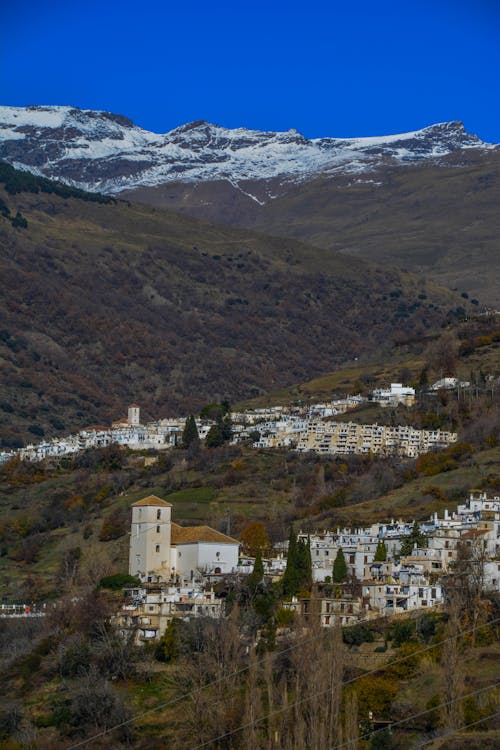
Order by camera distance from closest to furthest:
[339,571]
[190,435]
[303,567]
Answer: [303,567] < [339,571] < [190,435]

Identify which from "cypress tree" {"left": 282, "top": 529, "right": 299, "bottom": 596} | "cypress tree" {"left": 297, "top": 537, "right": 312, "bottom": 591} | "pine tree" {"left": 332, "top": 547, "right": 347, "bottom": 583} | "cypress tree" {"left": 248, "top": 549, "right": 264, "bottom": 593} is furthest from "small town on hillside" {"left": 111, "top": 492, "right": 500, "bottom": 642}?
"cypress tree" {"left": 282, "top": 529, "right": 299, "bottom": 596}

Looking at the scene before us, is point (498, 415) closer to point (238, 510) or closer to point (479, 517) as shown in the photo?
point (238, 510)

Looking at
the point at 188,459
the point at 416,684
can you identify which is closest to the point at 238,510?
the point at 188,459

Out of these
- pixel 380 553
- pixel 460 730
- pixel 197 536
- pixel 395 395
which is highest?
pixel 395 395

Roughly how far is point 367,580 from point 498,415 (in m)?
43.1

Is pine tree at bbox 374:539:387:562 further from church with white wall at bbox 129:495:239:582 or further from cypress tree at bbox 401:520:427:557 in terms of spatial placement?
church with white wall at bbox 129:495:239:582

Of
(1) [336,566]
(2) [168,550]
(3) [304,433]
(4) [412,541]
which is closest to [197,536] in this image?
(2) [168,550]

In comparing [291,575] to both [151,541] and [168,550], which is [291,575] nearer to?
[168,550]

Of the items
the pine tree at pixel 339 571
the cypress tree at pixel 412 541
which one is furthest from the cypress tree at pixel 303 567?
the cypress tree at pixel 412 541

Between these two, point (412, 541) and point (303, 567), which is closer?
point (303, 567)

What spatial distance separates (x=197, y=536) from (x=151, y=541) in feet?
7.57

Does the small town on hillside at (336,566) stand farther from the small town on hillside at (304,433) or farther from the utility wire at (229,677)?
the small town on hillside at (304,433)

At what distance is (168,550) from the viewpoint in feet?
272

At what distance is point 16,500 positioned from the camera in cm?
12394
